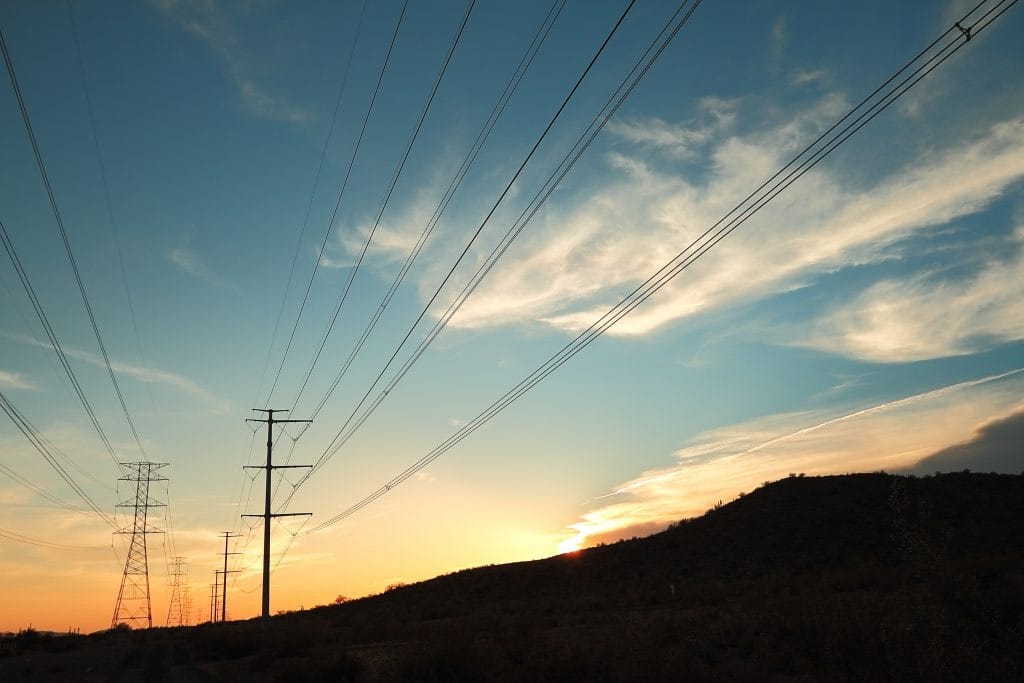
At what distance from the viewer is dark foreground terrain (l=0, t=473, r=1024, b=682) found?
16828 millimetres

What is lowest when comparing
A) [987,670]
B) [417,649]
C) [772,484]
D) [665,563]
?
[987,670]

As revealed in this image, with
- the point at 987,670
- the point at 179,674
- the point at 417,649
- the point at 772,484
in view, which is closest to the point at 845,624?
the point at 987,670

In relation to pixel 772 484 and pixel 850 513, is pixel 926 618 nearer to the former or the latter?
pixel 850 513

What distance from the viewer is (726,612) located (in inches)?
1116

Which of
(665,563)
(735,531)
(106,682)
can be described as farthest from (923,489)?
(106,682)

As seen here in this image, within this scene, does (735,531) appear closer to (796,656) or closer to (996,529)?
(996,529)

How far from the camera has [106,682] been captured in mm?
27359

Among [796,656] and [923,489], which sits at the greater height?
[923,489]

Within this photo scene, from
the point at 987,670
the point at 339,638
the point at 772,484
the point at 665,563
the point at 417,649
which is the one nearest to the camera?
the point at 987,670

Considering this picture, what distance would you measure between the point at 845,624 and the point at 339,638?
2858 centimetres

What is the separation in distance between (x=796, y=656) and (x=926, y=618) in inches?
148

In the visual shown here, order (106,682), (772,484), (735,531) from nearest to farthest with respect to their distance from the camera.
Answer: (106,682) → (735,531) → (772,484)

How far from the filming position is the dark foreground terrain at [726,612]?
663 inches

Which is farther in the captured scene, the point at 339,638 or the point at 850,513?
the point at 850,513
